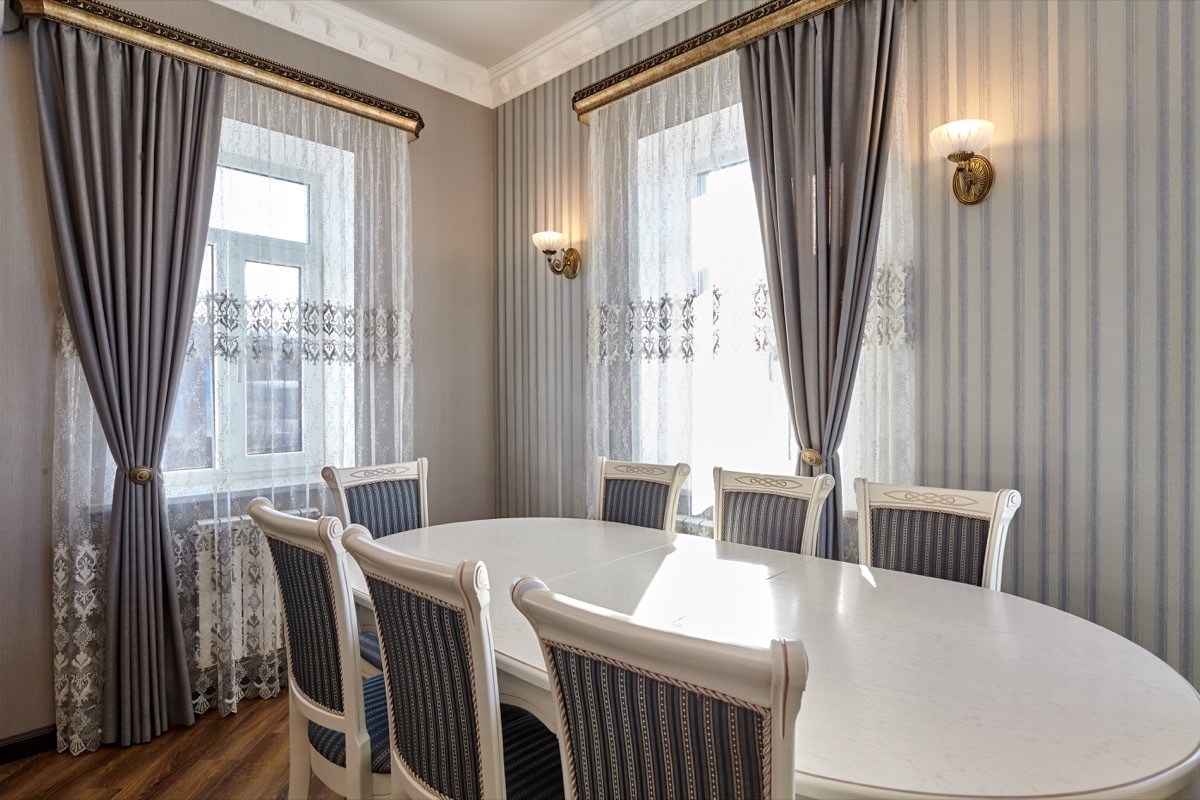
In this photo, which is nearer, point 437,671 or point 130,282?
point 437,671

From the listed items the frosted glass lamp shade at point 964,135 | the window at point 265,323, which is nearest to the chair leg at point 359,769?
the window at point 265,323

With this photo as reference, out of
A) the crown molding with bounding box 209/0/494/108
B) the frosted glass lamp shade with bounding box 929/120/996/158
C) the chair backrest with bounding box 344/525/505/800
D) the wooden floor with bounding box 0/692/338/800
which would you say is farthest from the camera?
the crown molding with bounding box 209/0/494/108

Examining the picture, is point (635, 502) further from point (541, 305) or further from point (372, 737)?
point (541, 305)

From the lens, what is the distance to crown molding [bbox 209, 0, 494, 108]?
2971 mm

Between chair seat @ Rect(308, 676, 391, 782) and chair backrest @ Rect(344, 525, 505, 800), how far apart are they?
0.39 ft

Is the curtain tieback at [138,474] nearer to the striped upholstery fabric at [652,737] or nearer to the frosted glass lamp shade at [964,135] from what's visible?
the striped upholstery fabric at [652,737]

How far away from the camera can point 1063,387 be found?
199cm

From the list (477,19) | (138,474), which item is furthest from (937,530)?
(477,19)

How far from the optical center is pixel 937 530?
181cm

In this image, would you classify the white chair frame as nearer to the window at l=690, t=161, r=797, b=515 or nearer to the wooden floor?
the wooden floor

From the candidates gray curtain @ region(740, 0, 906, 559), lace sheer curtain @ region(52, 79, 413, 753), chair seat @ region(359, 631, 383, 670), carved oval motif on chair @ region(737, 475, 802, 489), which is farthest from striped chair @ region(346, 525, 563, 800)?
lace sheer curtain @ region(52, 79, 413, 753)

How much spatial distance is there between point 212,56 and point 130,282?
3.21 ft

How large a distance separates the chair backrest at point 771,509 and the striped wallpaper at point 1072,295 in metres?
0.49

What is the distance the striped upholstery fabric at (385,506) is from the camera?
8.09 ft
